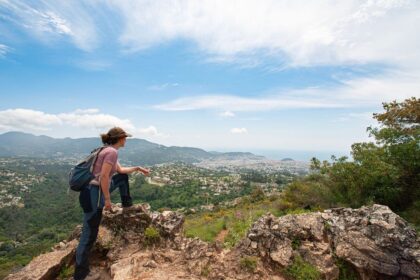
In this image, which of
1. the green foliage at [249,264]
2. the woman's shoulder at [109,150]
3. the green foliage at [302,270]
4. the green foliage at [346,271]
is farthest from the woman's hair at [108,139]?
the green foliage at [346,271]

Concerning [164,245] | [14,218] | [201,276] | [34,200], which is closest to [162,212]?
[164,245]

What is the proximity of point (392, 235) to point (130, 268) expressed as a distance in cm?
538

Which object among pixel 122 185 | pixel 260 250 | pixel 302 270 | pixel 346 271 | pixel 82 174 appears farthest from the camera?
pixel 122 185

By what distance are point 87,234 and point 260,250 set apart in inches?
141

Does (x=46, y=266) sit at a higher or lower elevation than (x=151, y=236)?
lower

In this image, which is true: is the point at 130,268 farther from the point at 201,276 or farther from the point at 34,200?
the point at 34,200

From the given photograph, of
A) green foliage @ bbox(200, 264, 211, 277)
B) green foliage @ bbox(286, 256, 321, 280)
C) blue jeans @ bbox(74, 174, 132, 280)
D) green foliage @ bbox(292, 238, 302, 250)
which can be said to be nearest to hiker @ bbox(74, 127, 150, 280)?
blue jeans @ bbox(74, 174, 132, 280)

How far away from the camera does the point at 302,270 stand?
5.29 m

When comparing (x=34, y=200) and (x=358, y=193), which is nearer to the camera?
(x=358, y=193)

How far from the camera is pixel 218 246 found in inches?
248

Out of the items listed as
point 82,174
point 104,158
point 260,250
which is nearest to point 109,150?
point 104,158

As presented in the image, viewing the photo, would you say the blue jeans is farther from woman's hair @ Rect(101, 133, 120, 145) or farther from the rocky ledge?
woman's hair @ Rect(101, 133, 120, 145)

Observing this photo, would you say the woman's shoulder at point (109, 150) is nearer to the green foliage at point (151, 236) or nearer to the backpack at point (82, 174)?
the backpack at point (82, 174)

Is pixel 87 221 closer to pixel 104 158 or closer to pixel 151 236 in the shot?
pixel 104 158
